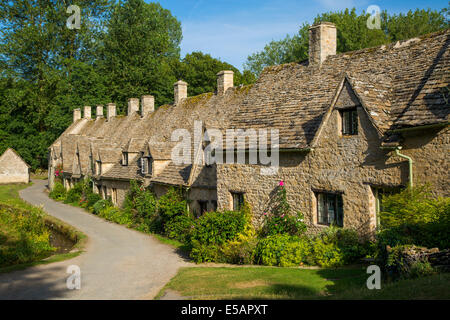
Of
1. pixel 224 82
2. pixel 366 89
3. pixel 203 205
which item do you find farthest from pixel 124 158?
pixel 366 89

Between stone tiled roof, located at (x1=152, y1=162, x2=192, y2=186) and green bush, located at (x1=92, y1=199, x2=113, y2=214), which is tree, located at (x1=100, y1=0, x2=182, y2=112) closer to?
green bush, located at (x1=92, y1=199, x2=113, y2=214)

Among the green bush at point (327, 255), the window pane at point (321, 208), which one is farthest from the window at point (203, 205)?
the green bush at point (327, 255)

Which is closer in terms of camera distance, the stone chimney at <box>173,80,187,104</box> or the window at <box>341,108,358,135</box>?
the window at <box>341,108,358,135</box>

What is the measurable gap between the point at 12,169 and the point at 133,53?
23.1 m

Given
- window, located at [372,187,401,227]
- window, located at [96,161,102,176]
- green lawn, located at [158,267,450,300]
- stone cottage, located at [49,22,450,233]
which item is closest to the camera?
green lawn, located at [158,267,450,300]

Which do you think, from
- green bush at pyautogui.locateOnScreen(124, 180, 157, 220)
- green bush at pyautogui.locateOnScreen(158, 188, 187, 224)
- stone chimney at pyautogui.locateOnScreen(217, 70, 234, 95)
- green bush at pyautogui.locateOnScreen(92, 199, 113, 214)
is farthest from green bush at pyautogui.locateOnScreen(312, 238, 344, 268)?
green bush at pyautogui.locateOnScreen(92, 199, 113, 214)

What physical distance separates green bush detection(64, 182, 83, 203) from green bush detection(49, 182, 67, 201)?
1.84 metres

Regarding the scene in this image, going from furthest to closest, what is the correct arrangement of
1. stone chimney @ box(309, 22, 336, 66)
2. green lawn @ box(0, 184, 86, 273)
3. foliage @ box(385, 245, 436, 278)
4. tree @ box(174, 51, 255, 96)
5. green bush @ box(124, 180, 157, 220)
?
tree @ box(174, 51, 255, 96) < green bush @ box(124, 180, 157, 220) < green lawn @ box(0, 184, 86, 273) < stone chimney @ box(309, 22, 336, 66) < foliage @ box(385, 245, 436, 278)

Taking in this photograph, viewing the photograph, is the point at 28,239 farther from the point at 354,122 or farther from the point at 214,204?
the point at 354,122

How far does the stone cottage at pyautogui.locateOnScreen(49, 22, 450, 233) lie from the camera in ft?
40.4

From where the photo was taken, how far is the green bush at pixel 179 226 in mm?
21531

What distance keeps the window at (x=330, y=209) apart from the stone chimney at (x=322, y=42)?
6.49 meters

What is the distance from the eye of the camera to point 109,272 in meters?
15.6

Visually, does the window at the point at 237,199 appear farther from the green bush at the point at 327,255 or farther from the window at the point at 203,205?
the green bush at the point at 327,255
